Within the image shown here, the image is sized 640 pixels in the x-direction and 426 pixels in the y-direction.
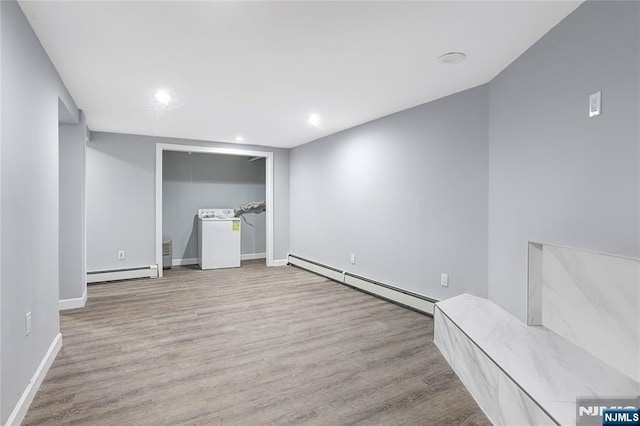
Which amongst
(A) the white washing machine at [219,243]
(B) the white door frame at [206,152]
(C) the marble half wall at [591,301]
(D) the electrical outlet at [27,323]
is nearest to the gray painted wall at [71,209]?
(B) the white door frame at [206,152]

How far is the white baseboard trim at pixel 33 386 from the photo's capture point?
1679mm

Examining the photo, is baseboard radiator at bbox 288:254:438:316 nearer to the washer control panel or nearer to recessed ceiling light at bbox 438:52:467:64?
the washer control panel

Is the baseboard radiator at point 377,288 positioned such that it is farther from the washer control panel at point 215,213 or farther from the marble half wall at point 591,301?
the washer control panel at point 215,213

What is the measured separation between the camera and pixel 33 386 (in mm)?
1956

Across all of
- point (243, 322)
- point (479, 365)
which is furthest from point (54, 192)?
point (479, 365)

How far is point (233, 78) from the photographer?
9.16 feet

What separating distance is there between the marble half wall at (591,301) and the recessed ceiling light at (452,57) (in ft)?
4.92

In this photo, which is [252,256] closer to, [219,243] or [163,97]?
[219,243]

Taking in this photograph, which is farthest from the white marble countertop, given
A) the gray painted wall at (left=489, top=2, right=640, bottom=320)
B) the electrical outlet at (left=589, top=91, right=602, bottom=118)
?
the electrical outlet at (left=589, top=91, right=602, bottom=118)

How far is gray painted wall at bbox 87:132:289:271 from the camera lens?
4875 millimetres

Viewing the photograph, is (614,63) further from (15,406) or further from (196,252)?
(196,252)

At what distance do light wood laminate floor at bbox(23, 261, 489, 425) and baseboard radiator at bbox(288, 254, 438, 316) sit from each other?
137mm

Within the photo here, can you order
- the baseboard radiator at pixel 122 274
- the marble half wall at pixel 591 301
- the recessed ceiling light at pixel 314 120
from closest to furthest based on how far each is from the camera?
1. the marble half wall at pixel 591 301
2. the recessed ceiling light at pixel 314 120
3. the baseboard radiator at pixel 122 274

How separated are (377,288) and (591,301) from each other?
239 centimetres
